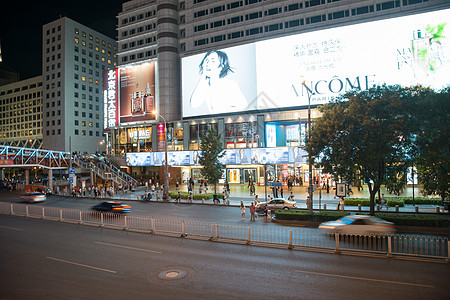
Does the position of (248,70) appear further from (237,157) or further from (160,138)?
(160,138)

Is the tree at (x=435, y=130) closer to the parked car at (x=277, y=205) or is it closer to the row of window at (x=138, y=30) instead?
the parked car at (x=277, y=205)

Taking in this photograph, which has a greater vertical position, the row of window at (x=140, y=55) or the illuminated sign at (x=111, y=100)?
the row of window at (x=140, y=55)

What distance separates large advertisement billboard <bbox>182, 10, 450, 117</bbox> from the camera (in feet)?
137

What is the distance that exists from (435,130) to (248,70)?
37.9m

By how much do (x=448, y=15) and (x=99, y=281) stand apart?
52.1m

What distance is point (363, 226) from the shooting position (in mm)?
15633

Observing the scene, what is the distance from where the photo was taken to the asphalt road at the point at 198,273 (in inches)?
364

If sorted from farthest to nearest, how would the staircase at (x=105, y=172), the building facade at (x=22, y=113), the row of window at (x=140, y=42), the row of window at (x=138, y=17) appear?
the building facade at (x=22, y=113) < the row of window at (x=138, y=17) < the row of window at (x=140, y=42) < the staircase at (x=105, y=172)

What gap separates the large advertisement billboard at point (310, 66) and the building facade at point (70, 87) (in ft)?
149

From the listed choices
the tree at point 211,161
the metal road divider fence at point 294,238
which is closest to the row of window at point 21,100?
the tree at point 211,161

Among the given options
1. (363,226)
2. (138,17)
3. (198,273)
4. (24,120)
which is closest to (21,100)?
(24,120)

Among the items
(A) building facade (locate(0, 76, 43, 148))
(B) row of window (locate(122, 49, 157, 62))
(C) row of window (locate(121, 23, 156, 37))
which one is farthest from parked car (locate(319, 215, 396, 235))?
(A) building facade (locate(0, 76, 43, 148))

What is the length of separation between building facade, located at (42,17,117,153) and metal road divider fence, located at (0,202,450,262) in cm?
6790

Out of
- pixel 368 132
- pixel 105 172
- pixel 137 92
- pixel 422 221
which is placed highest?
pixel 137 92
